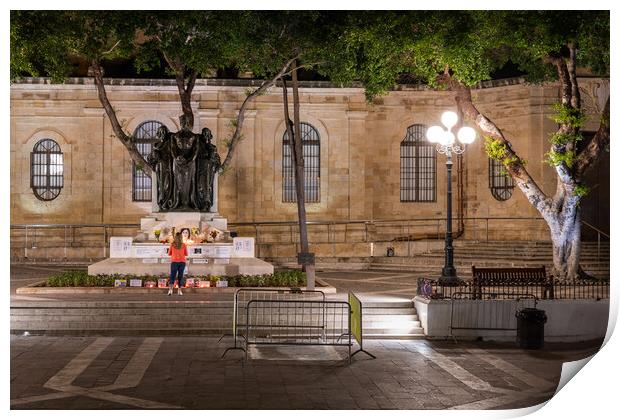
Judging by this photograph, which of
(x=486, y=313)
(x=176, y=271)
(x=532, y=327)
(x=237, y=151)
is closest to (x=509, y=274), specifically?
(x=486, y=313)

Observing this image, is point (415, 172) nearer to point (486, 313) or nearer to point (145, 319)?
point (486, 313)

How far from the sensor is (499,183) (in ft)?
120

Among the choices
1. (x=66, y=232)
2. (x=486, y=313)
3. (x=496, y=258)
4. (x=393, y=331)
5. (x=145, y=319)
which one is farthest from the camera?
(x=66, y=232)

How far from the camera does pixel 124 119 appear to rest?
120 feet

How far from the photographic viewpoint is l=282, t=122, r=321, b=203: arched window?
37.3m

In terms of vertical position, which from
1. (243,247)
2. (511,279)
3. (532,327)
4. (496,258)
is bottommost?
(532,327)

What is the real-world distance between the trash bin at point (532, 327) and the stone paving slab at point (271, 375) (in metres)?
0.26

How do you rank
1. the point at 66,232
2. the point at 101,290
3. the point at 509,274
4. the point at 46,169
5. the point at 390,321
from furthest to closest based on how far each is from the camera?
the point at 46,169
the point at 66,232
the point at 101,290
the point at 509,274
the point at 390,321

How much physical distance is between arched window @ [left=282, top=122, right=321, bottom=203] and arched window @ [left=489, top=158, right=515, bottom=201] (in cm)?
711

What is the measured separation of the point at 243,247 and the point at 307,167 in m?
13.6

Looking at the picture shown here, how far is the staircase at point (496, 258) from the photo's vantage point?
96.2 feet

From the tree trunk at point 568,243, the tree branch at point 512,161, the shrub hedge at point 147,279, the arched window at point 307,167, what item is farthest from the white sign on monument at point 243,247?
the arched window at point 307,167

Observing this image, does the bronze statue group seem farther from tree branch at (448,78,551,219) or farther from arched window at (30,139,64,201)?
arched window at (30,139,64,201)

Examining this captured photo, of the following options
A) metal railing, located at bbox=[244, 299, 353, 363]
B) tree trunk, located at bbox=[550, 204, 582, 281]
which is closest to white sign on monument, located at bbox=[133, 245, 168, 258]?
metal railing, located at bbox=[244, 299, 353, 363]
